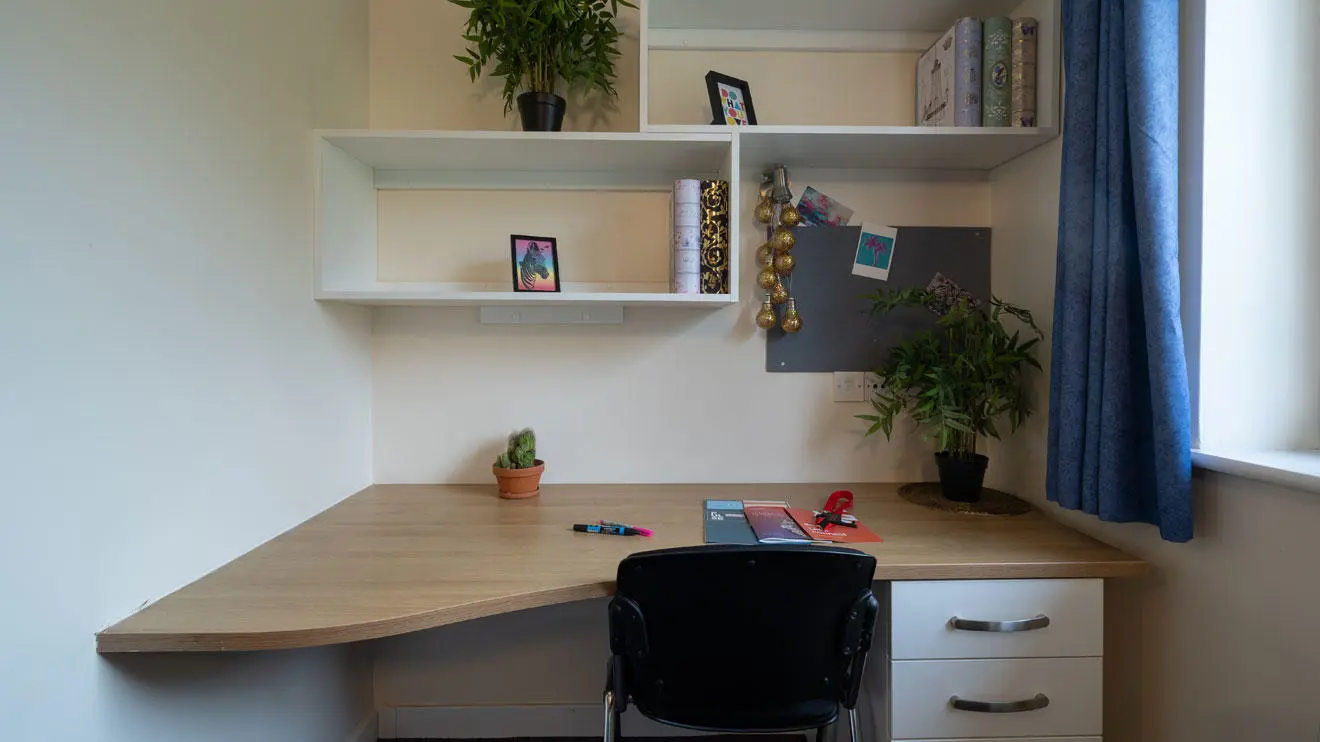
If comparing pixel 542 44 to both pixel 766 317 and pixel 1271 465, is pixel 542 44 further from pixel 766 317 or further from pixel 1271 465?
pixel 1271 465

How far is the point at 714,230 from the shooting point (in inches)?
58.4

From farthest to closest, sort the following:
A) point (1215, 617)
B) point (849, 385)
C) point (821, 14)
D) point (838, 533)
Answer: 1. point (849, 385)
2. point (821, 14)
3. point (838, 533)
4. point (1215, 617)

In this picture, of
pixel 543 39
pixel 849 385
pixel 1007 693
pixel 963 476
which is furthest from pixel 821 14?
pixel 1007 693

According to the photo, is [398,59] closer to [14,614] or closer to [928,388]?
[14,614]

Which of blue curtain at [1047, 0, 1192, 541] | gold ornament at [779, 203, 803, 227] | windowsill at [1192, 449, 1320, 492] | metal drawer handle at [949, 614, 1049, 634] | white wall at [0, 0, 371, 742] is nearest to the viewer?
white wall at [0, 0, 371, 742]

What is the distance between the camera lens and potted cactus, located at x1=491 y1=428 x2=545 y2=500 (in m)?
1.61

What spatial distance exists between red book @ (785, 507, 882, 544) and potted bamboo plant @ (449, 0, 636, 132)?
3.65 feet

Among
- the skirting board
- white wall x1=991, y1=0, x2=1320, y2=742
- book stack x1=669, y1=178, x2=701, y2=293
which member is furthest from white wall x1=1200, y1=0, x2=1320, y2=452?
the skirting board

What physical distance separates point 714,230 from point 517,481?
82 centimetres

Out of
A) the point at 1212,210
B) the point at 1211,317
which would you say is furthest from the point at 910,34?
the point at 1211,317

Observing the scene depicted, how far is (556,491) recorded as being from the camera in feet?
5.59

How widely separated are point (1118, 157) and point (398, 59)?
1.77 m

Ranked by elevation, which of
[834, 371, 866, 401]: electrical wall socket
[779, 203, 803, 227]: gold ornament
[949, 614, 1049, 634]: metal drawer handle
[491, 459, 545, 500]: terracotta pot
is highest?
[779, 203, 803, 227]: gold ornament

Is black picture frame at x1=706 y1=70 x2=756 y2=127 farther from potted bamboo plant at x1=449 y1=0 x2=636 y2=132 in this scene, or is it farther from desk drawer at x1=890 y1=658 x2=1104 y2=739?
desk drawer at x1=890 y1=658 x2=1104 y2=739
